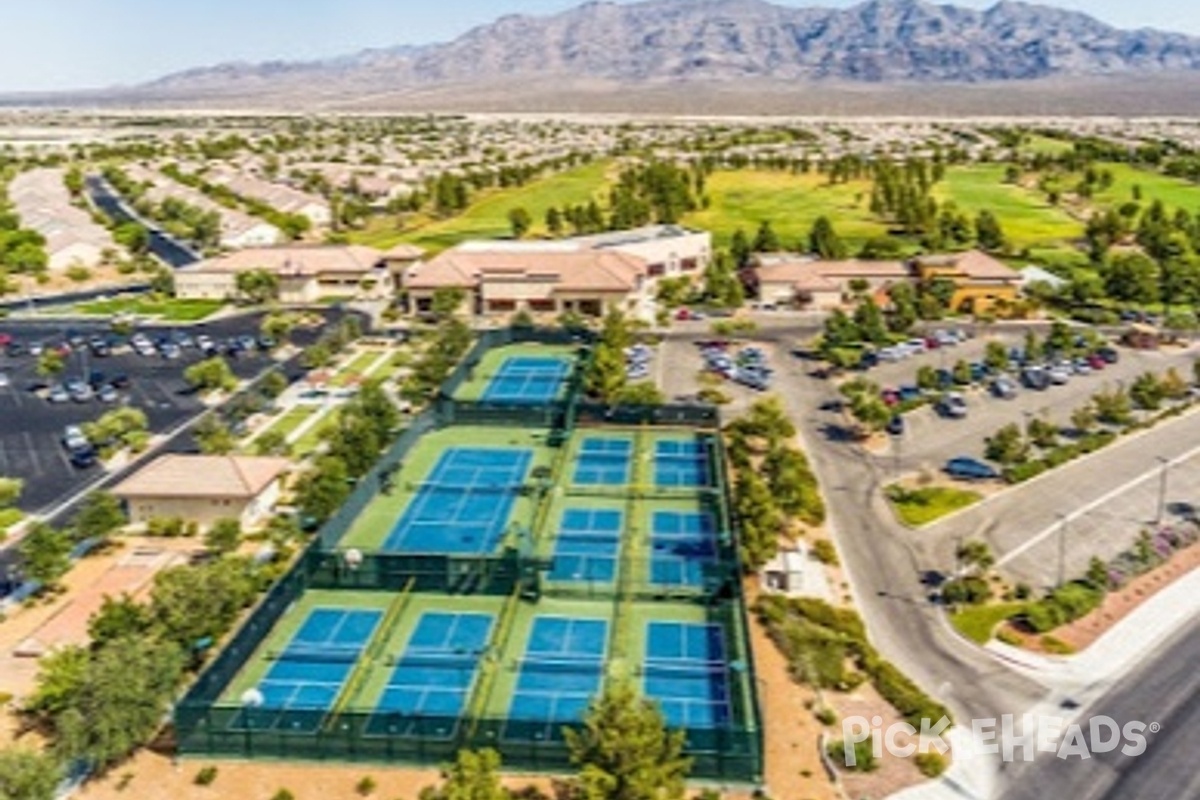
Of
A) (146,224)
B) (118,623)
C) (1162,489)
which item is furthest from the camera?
(146,224)

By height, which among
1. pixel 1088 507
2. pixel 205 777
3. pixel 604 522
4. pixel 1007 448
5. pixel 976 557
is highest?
pixel 1007 448

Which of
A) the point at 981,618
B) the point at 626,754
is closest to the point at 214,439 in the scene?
the point at 626,754

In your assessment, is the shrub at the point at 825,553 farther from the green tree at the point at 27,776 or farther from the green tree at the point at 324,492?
the green tree at the point at 27,776

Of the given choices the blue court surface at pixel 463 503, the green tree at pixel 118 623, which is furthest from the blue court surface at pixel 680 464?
the green tree at pixel 118 623

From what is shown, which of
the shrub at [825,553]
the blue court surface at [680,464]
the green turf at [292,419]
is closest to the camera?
the shrub at [825,553]

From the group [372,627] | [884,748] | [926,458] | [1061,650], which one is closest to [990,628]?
[1061,650]

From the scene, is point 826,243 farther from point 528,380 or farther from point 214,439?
point 214,439

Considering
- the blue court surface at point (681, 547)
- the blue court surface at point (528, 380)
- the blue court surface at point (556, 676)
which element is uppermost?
the blue court surface at point (528, 380)
